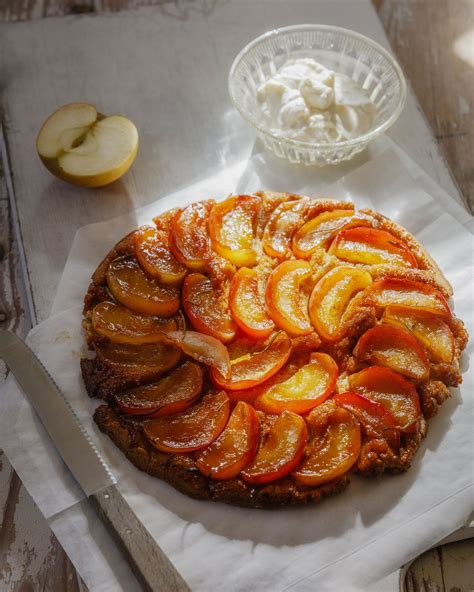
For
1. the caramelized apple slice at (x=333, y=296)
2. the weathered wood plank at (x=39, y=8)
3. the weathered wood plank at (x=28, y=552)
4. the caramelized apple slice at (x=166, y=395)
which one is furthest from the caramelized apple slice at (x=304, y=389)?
the weathered wood plank at (x=39, y=8)

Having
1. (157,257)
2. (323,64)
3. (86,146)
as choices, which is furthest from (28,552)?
(323,64)

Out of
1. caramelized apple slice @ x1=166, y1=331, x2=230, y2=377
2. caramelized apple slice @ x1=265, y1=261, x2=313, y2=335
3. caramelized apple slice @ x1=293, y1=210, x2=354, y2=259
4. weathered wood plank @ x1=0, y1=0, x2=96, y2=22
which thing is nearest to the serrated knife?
caramelized apple slice @ x1=166, y1=331, x2=230, y2=377

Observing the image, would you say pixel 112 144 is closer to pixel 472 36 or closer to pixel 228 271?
pixel 228 271

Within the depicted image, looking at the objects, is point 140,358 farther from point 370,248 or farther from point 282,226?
point 370,248

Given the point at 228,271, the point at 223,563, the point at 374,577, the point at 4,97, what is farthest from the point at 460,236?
the point at 4,97

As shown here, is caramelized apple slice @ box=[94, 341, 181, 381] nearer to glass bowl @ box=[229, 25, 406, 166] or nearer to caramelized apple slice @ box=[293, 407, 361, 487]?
caramelized apple slice @ box=[293, 407, 361, 487]
